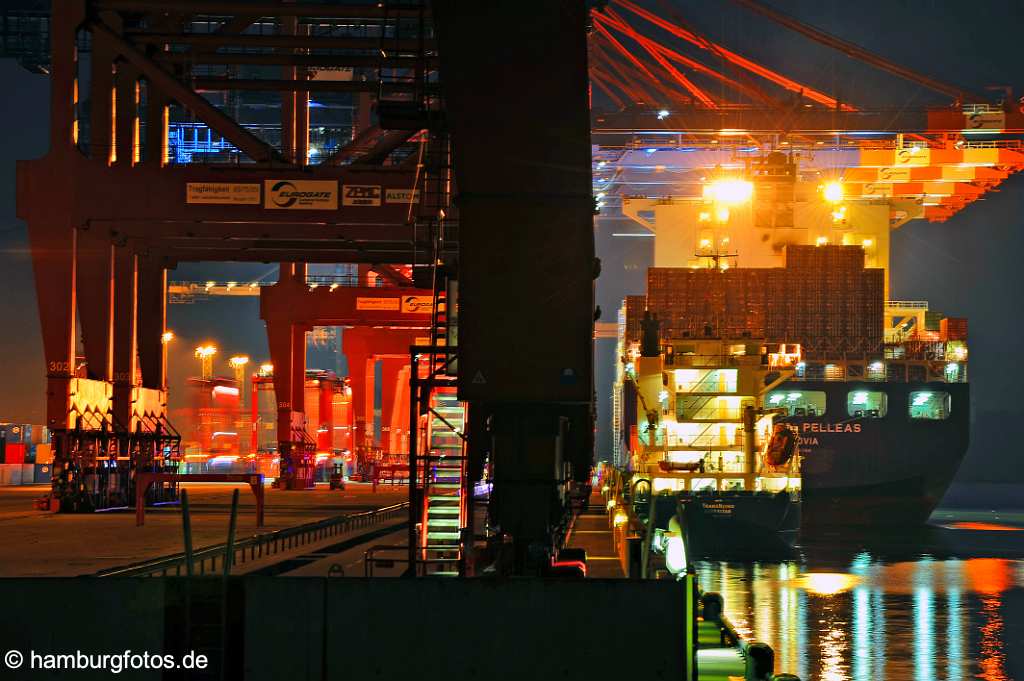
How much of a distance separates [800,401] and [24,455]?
54187 mm

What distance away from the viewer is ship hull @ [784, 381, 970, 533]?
189 ft

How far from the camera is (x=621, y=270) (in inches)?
4966

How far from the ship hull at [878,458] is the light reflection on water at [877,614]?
1759 centimetres

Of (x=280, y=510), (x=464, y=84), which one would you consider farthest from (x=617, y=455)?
(x=464, y=84)

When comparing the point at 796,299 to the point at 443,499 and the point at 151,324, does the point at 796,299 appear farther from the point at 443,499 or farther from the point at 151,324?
the point at 443,499

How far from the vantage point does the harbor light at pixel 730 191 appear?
2552 inches

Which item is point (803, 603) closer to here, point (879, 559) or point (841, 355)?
point (879, 559)

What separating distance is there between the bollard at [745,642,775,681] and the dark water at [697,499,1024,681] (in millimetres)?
5310

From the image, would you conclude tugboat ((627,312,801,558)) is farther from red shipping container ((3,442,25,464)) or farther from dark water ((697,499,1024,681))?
red shipping container ((3,442,25,464))

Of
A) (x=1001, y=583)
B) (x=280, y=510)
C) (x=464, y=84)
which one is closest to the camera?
(x=464, y=84)

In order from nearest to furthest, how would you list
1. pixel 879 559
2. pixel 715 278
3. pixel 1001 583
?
pixel 1001 583 < pixel 879 559 < pixel 715 278

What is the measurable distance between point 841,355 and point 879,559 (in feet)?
69.6

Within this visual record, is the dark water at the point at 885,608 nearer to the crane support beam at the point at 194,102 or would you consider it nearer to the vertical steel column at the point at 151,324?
the crane support beam at the point at 194,102

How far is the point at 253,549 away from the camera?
23359 mm
